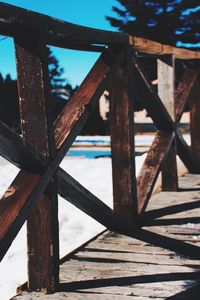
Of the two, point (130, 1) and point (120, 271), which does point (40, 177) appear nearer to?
point (120, 271)

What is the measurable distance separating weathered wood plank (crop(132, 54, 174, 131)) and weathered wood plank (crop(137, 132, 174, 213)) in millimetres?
193

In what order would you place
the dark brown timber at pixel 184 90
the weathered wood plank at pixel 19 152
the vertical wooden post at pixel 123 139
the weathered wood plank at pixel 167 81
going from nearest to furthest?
the weathered wood plank at pixel 19 152
the vertical wooden post at pixel 123 139
the weathered wood plank at pixel 167 81
the dark brown timber at pixel 184 90

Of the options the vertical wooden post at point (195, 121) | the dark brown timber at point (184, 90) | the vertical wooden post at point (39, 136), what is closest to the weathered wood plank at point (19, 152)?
the vertical wooden post at point (39, 136)

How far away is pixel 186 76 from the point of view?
23.9ft

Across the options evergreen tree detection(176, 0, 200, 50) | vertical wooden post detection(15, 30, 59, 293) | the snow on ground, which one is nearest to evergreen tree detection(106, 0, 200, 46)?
evergreen tree detection(176, 0, 200, 50)

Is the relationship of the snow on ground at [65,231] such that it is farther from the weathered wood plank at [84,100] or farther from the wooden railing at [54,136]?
the weathered wood plank at [84,100]

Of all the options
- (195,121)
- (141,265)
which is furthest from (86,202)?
(195,121)

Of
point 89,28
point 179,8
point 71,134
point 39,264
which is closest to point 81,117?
A: point 71,134

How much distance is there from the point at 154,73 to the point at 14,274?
28.7m

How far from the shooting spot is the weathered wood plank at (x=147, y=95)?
15.5ft

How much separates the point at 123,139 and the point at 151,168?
1.02 metres

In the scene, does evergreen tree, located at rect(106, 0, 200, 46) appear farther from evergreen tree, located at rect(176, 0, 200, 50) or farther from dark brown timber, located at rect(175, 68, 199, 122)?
dark brown timber, located at rect(175, 68, 199, 122)

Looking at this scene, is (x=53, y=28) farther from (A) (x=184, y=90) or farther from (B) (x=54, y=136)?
(A) (x=184, y=90)

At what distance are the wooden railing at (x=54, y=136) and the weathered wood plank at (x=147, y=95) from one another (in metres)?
0.01
